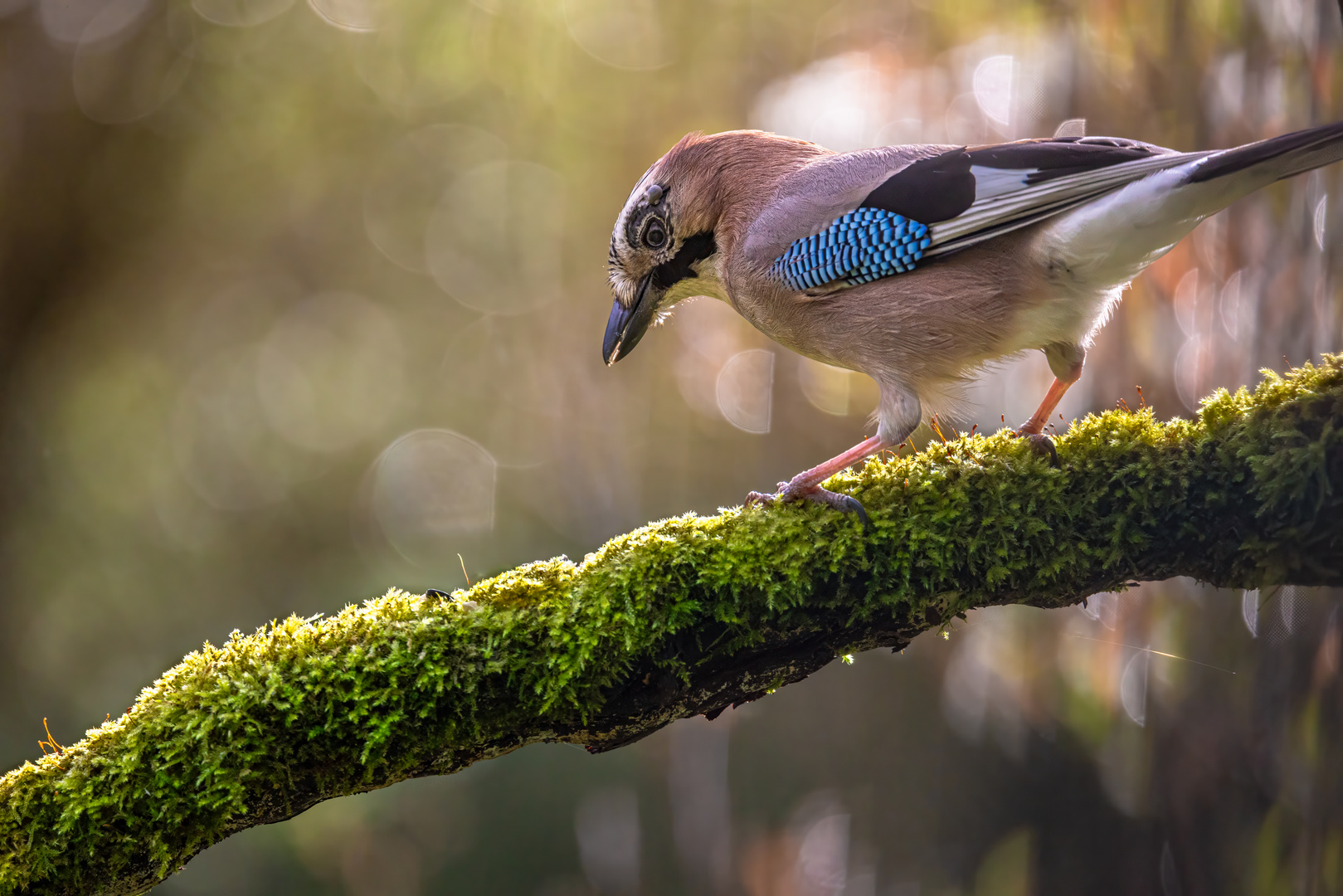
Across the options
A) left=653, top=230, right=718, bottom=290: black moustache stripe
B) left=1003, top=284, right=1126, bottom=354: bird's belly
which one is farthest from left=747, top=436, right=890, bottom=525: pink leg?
left=653, top=230, right=718, bottom=290: black moustache stripe

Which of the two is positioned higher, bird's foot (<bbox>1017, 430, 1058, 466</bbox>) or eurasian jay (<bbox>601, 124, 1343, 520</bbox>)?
eurasian jay (<bbox>601, 124, 1343, 520</bbox>)

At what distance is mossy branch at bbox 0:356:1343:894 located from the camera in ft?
4.86

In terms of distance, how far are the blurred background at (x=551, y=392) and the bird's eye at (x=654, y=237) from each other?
1657 mm

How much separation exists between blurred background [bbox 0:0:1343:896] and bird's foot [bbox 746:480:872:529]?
1289 mm

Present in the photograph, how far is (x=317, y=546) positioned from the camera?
226 inches

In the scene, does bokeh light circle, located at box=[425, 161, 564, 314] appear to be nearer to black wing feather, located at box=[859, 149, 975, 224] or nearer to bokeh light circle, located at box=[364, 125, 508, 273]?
bokeh light circle, located at box=[364, 125, 508, 273]

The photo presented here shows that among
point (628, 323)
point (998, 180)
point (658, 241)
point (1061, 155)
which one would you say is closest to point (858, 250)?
point (998, 180)

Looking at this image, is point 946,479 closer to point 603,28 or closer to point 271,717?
point 271,717

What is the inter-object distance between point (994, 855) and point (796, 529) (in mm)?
2588

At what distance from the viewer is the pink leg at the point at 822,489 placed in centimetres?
177

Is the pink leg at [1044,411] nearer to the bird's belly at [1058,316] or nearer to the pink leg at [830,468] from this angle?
the bird's belly at [1058,316]

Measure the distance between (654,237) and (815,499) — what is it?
1038 mm

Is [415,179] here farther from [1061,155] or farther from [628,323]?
[1061,155]

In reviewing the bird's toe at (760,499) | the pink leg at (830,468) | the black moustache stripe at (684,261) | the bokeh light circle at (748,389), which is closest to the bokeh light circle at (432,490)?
the bokeh light circle at (748,389)
